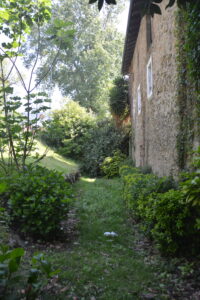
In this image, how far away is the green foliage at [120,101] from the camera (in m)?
15.8

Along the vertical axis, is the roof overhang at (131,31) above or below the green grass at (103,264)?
above

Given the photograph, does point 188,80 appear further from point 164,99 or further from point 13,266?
point 13,266

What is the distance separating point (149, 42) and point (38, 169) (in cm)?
568

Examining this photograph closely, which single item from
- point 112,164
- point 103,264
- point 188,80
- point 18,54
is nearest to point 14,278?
point 103,264

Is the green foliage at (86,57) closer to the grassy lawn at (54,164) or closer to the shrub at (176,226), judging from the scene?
the grassy lawn at (54,164)

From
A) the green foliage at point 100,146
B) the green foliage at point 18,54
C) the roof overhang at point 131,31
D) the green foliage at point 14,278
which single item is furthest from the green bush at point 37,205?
the green foliage at point 100,146

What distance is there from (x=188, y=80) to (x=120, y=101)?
11.6 m

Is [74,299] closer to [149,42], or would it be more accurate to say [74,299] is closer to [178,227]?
[178,227]

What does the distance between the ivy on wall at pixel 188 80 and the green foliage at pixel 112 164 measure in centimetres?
940

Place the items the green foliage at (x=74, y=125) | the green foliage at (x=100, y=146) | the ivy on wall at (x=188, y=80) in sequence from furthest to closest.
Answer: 1. the green foliage at (x=74, y=125)
2. the green foliage at (x=100, y=146)
3. the ivy on wall at (x=188, y=80)

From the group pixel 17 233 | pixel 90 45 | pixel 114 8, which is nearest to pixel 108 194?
pixel 17 233

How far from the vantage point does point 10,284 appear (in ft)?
3.90

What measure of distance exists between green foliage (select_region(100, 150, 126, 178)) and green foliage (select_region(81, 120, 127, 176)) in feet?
1.47

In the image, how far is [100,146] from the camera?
15828 mm
